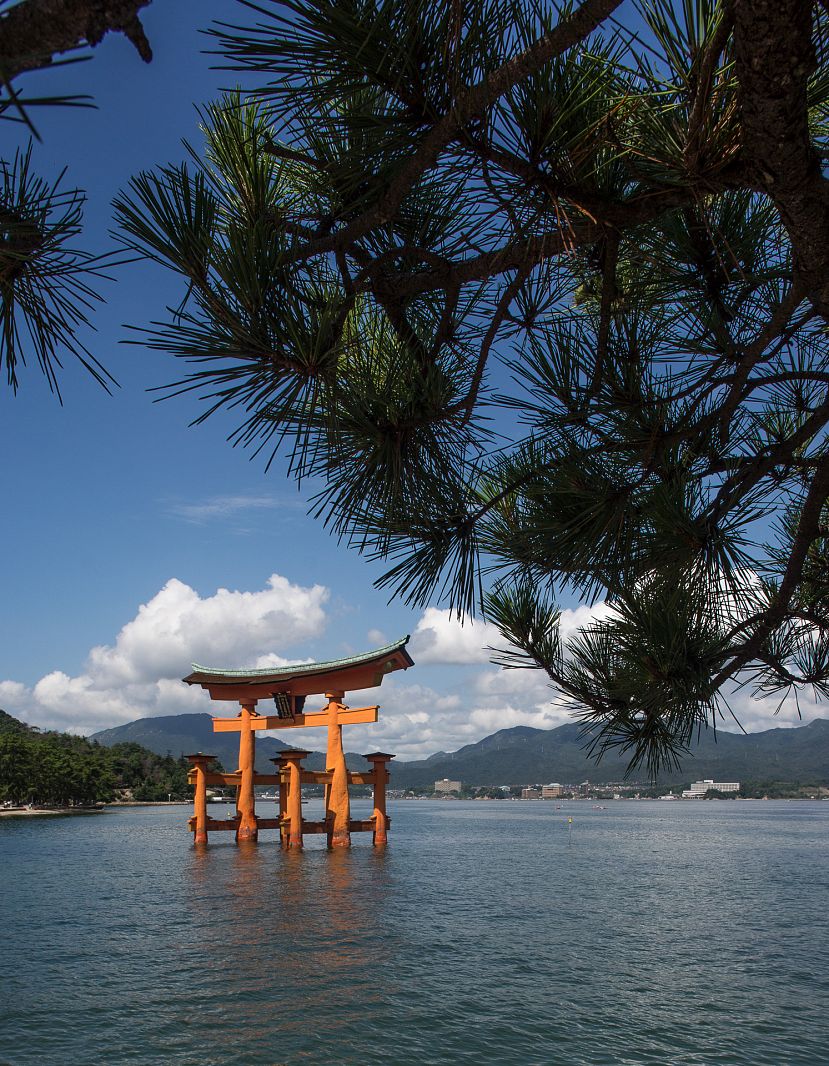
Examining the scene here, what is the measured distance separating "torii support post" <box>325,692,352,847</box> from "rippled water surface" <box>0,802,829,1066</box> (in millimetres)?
811

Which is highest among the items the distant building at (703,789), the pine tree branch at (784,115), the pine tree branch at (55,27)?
the pine tree branch at (784,115)

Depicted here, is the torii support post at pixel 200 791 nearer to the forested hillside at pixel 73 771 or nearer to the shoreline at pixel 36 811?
the forested hillside at pixel 73 771

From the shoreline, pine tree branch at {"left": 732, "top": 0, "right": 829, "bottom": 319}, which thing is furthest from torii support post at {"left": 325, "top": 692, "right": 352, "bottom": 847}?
the shoreline

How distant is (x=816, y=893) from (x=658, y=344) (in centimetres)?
1947

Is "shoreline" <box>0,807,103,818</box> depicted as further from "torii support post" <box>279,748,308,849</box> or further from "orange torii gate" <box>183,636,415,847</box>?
"torii support post" <box>279,748,308,849</box>

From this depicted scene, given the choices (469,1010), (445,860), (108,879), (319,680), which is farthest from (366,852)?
(469,1010)

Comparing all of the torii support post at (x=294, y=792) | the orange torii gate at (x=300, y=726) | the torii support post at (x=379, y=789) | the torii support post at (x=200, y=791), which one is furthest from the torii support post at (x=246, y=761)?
the torii support post at (x=379, y=789)

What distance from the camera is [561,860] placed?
2472cm

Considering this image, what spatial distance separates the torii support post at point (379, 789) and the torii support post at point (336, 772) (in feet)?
2.35

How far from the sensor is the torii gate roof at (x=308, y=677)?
60.0 feet

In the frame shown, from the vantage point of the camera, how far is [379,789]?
20141 millimetres

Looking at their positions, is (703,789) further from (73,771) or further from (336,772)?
(336,772)

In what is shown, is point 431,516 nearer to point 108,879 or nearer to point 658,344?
point 658,344

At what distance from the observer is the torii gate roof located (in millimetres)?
18297
